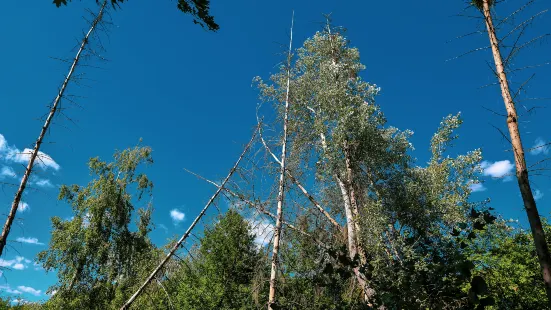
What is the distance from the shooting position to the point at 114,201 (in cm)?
2077

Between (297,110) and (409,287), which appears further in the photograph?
(297,110)

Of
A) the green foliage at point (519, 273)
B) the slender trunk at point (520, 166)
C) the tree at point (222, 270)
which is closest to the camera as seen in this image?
the slender trunk at point (520, 166)

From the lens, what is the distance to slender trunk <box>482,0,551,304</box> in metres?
3.45

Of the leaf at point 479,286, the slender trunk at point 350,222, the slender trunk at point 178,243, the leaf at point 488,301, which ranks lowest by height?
the leaf at point 488,301

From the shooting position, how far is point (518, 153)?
13.0 feet

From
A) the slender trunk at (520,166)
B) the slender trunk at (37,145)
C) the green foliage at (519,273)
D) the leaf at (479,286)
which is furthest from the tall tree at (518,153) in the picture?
the green foliage at (519,273)

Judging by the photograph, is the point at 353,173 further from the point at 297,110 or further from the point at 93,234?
the point at 93,234

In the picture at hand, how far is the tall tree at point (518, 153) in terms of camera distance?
3.47m

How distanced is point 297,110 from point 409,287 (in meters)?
10.3

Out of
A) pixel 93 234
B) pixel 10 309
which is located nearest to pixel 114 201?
pixel 93 234

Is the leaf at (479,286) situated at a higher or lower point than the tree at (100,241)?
lower

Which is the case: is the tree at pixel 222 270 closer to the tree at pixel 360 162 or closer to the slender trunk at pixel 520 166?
the tree at pixel 360 162

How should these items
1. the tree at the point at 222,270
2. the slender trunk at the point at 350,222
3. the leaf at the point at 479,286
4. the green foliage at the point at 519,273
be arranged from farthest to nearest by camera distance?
the tree at the point at 222,270 < the green foliage at the point at 519,273 < the slender trunk at the point at 350,222 < the leaf at the point at 479,286

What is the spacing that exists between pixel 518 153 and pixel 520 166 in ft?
0.52
